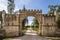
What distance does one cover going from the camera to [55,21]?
106 ft

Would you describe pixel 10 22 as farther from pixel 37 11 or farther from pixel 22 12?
pixel 37 11

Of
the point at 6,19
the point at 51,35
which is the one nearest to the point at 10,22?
the point at 6,19

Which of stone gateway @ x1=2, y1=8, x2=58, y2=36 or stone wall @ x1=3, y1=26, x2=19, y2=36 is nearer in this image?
stone wall @ x1=3, y1=26, x2=19, y2=36

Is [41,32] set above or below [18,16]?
below

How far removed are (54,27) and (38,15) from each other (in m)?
4.07

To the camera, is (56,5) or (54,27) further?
(56,5)

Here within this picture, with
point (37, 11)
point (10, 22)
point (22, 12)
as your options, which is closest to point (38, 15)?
point (37, 11)

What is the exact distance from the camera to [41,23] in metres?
32.5

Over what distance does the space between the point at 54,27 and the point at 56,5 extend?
77.0ft

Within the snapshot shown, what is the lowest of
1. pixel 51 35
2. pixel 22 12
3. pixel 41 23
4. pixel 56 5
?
pixel 51 35

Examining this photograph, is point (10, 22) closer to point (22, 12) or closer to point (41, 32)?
point (22, 12)

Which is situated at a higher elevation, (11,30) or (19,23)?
(19,23)

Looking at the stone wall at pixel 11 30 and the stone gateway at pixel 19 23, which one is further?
the stone gateway at pixel 19 23

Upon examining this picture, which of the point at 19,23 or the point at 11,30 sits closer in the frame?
the point at 11,30
